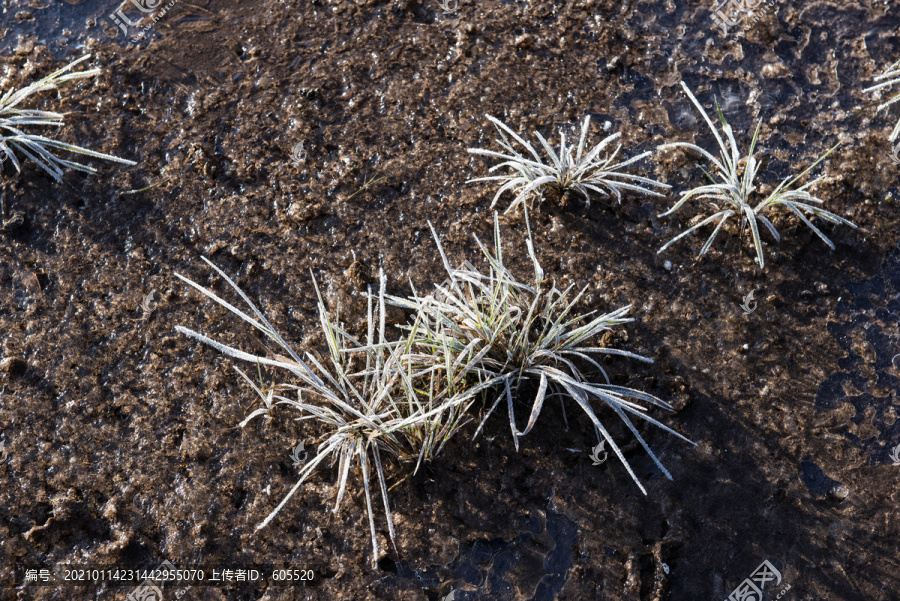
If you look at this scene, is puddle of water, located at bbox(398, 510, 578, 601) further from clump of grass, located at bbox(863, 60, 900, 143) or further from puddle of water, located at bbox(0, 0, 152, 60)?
puddle of water, located at bbox(0, 0, 152, 60)

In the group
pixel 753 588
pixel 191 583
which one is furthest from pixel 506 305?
pixel 191 583

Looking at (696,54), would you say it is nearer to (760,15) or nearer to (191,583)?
(760,15)

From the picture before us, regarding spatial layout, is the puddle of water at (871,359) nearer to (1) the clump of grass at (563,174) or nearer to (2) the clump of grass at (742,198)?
(2) the clump of grass at (742,198)

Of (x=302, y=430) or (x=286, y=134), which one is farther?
(x=286, y=134)

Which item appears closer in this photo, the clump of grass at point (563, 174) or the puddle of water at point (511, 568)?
the puddle of water at point (511, 568)

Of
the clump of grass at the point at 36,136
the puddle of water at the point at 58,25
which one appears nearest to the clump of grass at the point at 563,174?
the clump of grass at the point at 36,136

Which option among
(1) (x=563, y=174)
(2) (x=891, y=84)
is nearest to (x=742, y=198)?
(1) (x=563, y=174)
